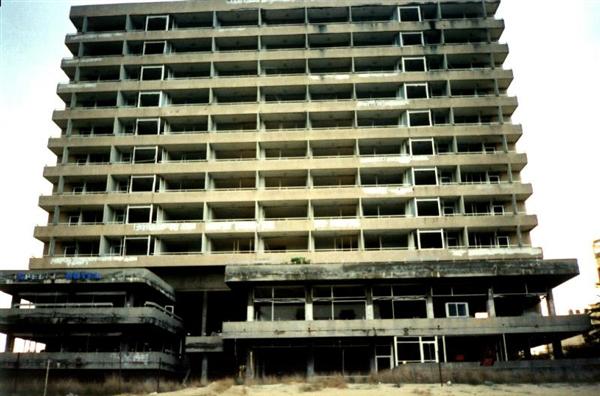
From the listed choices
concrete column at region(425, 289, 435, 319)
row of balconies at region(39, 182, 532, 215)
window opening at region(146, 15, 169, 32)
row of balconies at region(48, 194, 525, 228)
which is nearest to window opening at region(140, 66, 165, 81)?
window opening at region(146, 15, 169, 32)

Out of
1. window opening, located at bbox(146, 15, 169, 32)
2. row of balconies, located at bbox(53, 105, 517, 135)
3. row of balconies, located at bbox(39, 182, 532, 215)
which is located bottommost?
row of balconies, located at bbox(39, 182, 532, 215)

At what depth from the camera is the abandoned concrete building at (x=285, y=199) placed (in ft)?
164

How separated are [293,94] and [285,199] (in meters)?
14.1

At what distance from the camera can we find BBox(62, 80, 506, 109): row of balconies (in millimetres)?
66500

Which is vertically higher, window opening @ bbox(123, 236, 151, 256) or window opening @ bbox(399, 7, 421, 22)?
window opening @ bbox(399, 7, 421, 22)

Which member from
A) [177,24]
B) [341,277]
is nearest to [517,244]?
[341,277]

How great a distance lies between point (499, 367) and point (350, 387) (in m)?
10.4

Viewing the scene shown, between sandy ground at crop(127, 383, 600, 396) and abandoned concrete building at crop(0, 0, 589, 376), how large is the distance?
348 inches

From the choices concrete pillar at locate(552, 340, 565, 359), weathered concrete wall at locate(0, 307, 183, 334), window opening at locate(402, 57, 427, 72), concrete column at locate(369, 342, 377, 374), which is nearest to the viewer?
concrete column at locate(369, 342, 377, 374)

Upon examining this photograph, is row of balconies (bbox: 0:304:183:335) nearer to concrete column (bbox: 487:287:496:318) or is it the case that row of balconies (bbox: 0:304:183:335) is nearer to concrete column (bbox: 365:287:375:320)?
concrete column (bbox: 365:287:375:320)

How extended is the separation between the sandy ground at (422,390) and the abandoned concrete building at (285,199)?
8841 mm

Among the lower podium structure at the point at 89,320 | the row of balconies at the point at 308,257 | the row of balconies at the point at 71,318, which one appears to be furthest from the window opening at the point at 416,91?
the row of balconies at the point at 71,318

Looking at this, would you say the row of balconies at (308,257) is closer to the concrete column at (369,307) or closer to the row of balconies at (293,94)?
the concrete column at (369,307)

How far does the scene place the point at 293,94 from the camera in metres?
68.6
